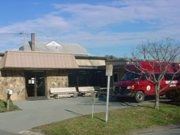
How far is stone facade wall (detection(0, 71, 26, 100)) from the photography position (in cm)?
3631

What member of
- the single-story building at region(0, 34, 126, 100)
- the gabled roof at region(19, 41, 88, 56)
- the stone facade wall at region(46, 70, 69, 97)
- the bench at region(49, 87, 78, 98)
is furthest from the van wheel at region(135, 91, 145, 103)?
the gabled roof at region(19, 41, 88, 56)

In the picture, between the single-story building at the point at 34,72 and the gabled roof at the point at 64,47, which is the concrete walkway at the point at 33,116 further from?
the gabled roof at the point at 64,47

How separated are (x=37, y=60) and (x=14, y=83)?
272cm

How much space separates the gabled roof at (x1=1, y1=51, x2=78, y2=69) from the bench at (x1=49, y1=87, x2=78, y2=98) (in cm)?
184

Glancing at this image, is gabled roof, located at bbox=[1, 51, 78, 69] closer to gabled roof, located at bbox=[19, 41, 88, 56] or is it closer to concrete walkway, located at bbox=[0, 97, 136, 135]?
concrete walkway, located at bbox=[0, 97, 136, 135]

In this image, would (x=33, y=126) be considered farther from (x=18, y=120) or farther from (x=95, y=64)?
(x=95, y=64)

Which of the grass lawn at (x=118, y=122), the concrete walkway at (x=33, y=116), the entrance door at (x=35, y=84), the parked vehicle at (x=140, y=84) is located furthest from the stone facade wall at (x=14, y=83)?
the grass lawn at (x=118, y=122)

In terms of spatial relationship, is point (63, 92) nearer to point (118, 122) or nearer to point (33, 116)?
point (33, 116)

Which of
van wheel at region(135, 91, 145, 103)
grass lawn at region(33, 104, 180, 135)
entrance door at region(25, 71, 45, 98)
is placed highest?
entrance door at region(25, 71, 45, 98)

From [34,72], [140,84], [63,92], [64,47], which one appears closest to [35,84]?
[34,72]

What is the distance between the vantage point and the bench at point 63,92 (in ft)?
125

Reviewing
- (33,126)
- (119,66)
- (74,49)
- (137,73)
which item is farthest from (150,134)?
(74,49)

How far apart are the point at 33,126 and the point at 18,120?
2729 mm

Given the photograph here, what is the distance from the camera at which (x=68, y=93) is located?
127ft
